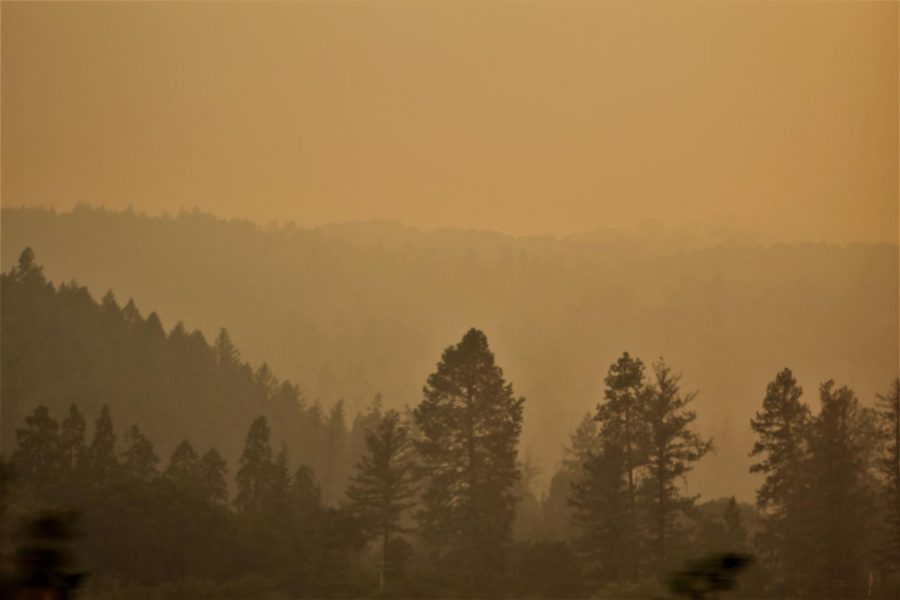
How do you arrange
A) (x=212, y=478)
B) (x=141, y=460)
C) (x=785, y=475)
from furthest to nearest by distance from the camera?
(x=212, y=478) → (x=141, y=460) → (x=785, y=475)

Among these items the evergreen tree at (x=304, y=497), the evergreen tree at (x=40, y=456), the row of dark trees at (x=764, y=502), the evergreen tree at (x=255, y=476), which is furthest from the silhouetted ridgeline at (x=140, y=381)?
the row of dark trees at (x=764, y=502)

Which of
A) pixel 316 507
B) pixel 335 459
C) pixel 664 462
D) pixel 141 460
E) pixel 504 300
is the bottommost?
pixel 316 507

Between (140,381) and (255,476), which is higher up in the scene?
(140,381)

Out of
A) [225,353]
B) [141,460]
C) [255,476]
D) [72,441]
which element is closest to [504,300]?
[225,353]

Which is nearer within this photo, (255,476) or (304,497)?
(304,497)

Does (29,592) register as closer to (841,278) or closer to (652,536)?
(652,536)

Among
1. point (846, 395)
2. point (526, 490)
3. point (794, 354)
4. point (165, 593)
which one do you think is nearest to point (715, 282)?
point (794, 354)

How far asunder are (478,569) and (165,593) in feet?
37.4

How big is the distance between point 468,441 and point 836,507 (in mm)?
13797

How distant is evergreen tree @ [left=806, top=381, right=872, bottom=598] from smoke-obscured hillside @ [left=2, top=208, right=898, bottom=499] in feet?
122

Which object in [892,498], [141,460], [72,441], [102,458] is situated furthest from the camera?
[141,460]

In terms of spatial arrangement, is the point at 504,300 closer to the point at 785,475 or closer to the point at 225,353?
the point at 225,353

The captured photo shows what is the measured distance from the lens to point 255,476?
170 feet

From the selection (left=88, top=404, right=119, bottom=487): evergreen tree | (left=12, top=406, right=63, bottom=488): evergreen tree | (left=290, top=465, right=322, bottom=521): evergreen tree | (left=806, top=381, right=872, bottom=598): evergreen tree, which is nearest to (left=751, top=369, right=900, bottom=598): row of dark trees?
(left=806, top=381, right=872, bottom=598): evergreen tree
